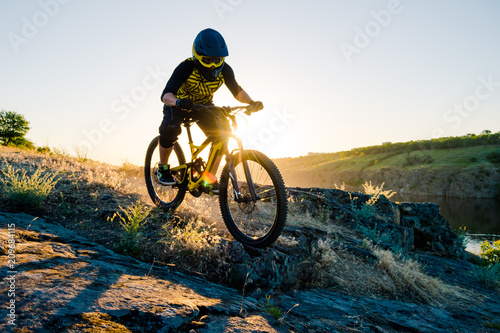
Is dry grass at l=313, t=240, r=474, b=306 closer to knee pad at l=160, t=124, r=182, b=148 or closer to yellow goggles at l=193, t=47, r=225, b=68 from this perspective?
knee pad at l=160, t=124, r=182, b=148

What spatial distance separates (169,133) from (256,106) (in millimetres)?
1915

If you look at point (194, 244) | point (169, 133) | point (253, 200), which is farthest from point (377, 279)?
point (169, 133)

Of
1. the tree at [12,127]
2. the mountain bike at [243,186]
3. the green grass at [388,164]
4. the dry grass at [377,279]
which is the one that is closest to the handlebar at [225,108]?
the mountain bike at [243,186]

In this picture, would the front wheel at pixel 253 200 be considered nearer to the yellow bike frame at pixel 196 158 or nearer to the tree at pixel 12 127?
the yellow bike frame at pixel 196 158

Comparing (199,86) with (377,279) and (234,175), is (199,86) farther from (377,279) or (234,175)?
(377,279)

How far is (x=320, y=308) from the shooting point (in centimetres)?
377

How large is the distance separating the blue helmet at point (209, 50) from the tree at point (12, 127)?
49.3 m

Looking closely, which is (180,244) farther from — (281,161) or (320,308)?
(281,161)

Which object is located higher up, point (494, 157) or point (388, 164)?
point (494, 157)

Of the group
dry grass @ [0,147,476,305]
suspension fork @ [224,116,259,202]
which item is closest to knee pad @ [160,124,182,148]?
dry grass @ [0,147,476,305]

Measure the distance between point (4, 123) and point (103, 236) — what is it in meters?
50.8

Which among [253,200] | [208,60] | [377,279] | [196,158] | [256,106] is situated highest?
[208,60]

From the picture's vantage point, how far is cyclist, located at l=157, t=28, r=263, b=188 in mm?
4332

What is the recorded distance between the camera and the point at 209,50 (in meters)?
4.29
